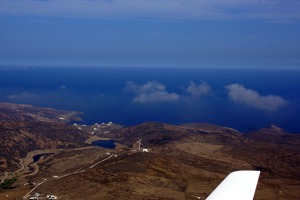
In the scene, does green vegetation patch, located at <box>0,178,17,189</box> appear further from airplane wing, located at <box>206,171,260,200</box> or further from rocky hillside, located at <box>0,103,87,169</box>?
airplane wing, located at <box>206,171,260,200</box>

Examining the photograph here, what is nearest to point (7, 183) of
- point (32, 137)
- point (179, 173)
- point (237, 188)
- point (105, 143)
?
point (179, 173)

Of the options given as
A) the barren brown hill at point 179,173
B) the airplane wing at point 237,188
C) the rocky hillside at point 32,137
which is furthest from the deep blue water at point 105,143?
the airplane wing at point 237,188

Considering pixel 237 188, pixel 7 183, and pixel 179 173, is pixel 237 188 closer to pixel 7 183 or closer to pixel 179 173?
pixel 179 173

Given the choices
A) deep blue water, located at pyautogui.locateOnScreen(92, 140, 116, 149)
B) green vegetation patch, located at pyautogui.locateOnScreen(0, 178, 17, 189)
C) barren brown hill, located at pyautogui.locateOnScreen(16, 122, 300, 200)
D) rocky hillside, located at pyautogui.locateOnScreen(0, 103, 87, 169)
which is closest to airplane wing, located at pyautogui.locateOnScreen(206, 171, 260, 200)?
barren brown hill, located at pyautogui.locateOnScreen(16, 122, 300, 200)

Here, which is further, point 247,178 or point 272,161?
point 272,161

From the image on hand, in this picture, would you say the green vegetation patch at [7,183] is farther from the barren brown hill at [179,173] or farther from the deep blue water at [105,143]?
the deep blue water at [105,143]

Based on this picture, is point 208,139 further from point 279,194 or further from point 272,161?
point 279,194

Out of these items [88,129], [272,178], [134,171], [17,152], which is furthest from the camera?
[88,129]

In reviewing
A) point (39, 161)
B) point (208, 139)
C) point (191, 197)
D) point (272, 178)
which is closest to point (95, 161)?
point (39, 161)
